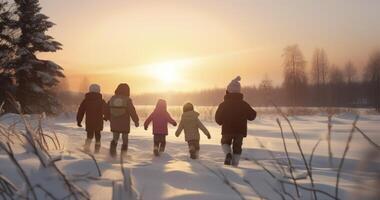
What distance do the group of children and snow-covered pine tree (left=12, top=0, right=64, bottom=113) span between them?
17640mm

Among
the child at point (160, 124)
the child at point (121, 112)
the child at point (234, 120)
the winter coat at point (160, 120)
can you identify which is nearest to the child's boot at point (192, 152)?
the child at point (234, 120)

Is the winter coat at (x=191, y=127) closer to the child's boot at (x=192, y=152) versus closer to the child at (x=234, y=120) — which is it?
the child's boot at (x=192, y=152)

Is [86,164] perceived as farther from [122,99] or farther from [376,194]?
[122,99]

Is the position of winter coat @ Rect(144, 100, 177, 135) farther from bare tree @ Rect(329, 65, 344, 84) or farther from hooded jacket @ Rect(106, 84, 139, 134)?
bare tree @ Rect(329, 65, 344, 84)

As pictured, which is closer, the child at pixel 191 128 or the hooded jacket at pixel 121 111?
the hooded jacket at pixel 121 111

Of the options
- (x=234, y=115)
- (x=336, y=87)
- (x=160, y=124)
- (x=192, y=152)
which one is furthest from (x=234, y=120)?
(x=336, y=87)

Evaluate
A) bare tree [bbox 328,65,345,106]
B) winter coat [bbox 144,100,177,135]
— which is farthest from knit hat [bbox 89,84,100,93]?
bare tree [bbox 328,65,345,106]

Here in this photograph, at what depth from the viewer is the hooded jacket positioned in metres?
8.91

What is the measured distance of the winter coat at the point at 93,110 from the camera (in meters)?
9.24

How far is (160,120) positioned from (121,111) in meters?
1.01

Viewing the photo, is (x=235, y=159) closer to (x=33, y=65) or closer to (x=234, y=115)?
(x=234, y=115)

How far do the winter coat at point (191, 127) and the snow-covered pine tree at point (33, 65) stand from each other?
60.6 feet

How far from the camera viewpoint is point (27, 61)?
2602 centimetres

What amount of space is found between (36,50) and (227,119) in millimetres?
21480
